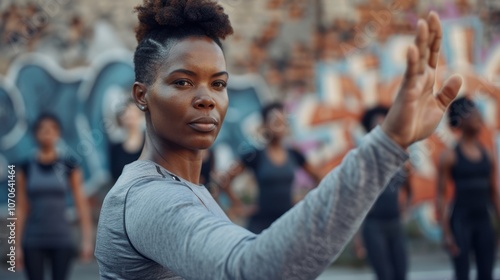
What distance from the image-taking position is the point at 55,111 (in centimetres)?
1095

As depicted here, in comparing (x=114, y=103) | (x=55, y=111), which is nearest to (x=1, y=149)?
(x=55, y=111)

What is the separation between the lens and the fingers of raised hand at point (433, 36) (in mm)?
1374

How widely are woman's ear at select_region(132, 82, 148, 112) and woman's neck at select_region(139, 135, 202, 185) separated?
0.25ft

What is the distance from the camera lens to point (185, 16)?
6.58ft

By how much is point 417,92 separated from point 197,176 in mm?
876

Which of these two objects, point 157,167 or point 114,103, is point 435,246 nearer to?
point 114,103

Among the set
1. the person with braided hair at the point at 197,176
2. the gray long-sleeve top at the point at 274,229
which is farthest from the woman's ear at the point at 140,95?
the gray long-sleeve top at the point at 274,229

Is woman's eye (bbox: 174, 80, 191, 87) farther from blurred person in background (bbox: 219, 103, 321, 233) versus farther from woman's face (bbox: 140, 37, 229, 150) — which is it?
blurred person in background (bbox: 219, 103, 321, 233)

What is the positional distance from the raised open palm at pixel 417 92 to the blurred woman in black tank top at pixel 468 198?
236 inches

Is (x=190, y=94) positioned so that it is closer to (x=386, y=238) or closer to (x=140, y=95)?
(x=140, y=95)

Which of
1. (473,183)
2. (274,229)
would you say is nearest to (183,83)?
(274,229)

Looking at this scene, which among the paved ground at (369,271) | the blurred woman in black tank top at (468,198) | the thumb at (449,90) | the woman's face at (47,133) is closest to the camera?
the thumb at (449,90)

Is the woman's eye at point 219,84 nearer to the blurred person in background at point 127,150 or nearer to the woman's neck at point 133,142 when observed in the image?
the blurred person in background at point 127,150

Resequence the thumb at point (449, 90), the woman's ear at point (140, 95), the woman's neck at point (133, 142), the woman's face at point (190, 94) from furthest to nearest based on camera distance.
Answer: the woman's neck at point (133, 142)
the woman's ear at point (140, 95)
the woman's face at point (190, 94)
the thumb at point (449, 90)
